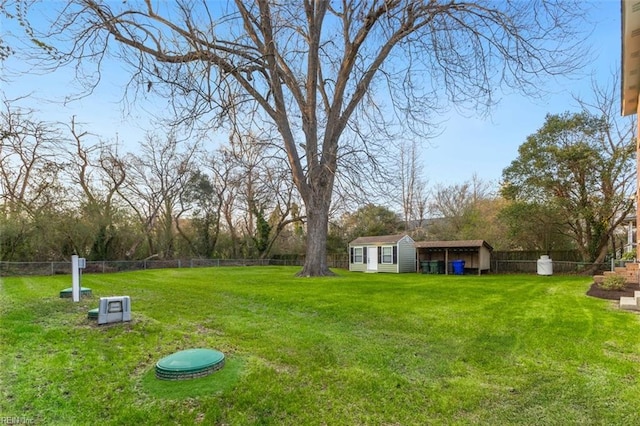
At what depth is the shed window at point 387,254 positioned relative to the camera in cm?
1812

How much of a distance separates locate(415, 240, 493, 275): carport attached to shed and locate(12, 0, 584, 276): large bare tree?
741 centimetres

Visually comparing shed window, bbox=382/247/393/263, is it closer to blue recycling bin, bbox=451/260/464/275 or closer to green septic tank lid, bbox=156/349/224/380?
blue recycling bin, bbox=451/260/464/275

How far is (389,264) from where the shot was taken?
18.2 m

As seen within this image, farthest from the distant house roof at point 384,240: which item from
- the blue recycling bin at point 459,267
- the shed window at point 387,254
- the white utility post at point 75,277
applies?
the white utility post at point 75,277

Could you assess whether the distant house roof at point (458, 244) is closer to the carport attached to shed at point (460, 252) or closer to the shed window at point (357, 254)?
the carport attached to shed at point (460, 252)

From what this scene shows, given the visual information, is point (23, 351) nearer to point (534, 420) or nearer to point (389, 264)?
point (534, 420)

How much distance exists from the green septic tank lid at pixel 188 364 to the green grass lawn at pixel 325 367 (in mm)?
70

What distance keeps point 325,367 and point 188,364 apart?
1.24 meters

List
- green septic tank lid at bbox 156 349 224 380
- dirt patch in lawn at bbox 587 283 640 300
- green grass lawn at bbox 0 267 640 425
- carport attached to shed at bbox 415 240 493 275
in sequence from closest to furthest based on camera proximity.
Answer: green grass lawn at bbox 0 267 640 425 < green septic tank lid at bbox 156 349 224 380 < dirt patch in lawn at bbox 587 283 640 300 < carport attached to shed at bbox 415 240 493 275

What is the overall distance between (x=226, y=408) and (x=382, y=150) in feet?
27.3

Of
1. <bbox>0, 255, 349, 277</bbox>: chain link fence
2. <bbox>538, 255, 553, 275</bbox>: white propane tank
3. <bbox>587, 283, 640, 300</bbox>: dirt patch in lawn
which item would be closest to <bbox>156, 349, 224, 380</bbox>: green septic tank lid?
<bbox>587, 283, 640, 300</bbox>: dirt patch in lawn

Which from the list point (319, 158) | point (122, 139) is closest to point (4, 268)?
point (122, 139)

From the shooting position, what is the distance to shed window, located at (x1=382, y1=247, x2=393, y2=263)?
18125 millimetres

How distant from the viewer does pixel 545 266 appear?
15.5 meters
